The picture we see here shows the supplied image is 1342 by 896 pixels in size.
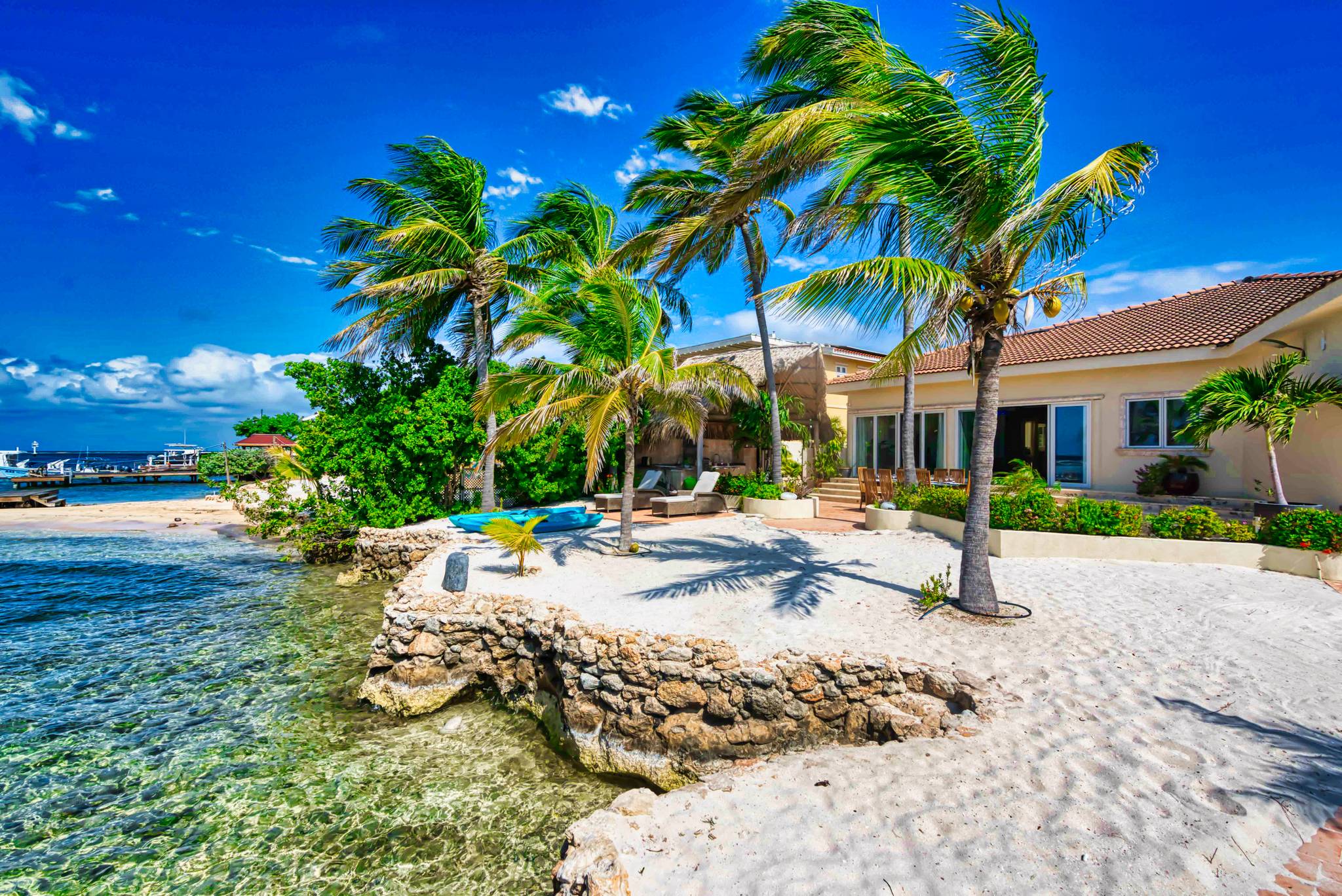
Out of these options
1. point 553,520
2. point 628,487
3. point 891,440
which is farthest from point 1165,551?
point 553,520

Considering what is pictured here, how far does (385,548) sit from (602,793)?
412 inches

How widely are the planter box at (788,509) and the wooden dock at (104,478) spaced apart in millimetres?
54944

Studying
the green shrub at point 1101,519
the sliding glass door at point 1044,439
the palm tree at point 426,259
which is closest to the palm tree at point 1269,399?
the green shrub at point 1101,519

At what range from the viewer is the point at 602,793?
17.0 ft

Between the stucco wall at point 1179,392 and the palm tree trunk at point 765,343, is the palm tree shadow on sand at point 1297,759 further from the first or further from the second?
the palm tree trunk at point 765,343

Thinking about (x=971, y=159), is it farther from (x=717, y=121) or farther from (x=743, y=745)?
(x=717, y=121)

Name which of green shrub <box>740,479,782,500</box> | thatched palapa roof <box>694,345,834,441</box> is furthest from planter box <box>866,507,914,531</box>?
thatched palapa roof <box>694,345,834,441</box>

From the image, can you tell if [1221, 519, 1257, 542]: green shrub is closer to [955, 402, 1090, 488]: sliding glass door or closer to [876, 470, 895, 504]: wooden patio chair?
[955, 402, 1090, 488]: sliding glass door

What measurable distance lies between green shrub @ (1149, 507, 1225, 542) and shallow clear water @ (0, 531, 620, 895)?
9767 mm

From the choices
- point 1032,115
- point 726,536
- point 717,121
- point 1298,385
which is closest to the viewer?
point 1032,115

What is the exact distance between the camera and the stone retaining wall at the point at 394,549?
1329 cm

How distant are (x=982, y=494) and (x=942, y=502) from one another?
19.0 feet

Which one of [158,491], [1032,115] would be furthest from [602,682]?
[158,491]

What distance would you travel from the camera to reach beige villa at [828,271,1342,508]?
34.8 feet
